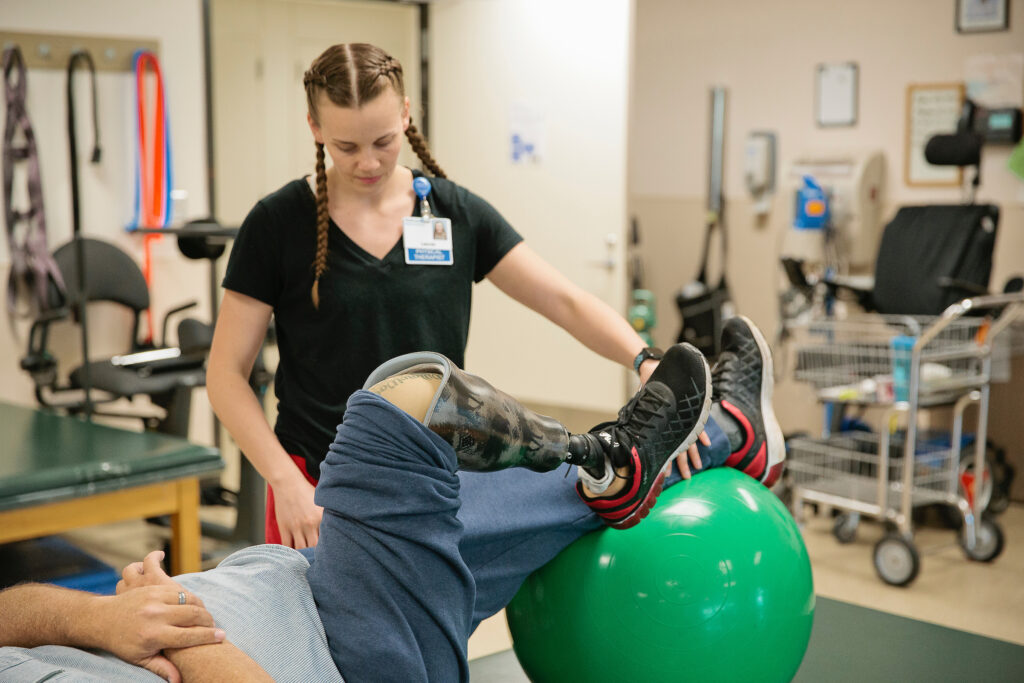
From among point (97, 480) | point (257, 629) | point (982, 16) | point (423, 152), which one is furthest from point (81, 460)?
point (982, 16)

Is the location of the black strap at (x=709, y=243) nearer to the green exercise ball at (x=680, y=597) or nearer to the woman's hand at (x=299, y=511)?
the green exercise ball at (x=680, y=597)

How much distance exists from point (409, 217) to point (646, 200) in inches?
178

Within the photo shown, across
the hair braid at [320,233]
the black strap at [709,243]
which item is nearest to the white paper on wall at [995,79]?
the black strap at [709,243]

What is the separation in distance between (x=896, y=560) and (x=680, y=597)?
2.25 meters

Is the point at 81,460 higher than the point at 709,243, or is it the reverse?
the point at 709,243

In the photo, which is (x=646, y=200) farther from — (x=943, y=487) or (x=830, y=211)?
(x=943, y=487)

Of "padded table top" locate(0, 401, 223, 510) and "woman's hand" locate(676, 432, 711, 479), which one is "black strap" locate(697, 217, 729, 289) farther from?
"woman's hand" locate(676, 432, 711, 479)

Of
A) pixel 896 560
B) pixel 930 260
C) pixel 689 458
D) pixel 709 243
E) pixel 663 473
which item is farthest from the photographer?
pixel 709 243

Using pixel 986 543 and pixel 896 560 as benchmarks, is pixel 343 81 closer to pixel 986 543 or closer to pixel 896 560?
pixel 896 560

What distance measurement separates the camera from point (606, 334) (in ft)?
6.15

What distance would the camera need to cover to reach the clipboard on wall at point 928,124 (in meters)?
4.77

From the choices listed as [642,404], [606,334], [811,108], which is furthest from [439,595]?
[811,108]

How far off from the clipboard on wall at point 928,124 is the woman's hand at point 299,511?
13.0ft

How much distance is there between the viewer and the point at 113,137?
4.59 metres
